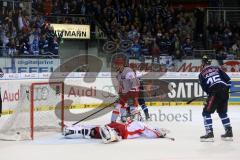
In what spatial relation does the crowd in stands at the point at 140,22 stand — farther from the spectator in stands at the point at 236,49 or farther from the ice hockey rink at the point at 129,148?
the ice hockey rink at the point at 129,148

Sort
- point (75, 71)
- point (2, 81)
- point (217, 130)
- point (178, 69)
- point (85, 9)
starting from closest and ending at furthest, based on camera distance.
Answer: point (217, 130), point (2, 81), point (75, 71), point (178, 69), point (85, 9)

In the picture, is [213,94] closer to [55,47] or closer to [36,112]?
[36,112]

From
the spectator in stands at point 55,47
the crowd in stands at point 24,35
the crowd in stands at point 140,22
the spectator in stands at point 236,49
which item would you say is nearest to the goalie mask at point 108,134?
the crowd in stands at point 24,35

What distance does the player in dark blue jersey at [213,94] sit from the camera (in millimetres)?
10430

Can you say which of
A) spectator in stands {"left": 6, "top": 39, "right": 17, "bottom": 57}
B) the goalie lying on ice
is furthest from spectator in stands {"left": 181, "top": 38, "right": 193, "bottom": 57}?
the goalie lying on ice

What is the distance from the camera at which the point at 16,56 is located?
57.2 feet

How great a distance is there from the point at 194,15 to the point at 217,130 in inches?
572

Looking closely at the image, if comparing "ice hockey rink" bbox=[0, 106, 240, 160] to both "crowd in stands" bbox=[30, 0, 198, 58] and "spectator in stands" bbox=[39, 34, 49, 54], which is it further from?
"crowd in stands" bbox=[30, 0, 198, 58]

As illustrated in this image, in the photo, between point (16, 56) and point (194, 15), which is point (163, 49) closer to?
point (194, 15)

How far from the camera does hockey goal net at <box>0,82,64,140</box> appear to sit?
35.1 ft

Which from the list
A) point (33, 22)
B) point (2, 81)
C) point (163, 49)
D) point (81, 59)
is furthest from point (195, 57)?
point (2, 81)

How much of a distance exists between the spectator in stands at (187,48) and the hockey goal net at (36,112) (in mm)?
10159

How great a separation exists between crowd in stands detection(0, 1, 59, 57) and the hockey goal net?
18.2ft

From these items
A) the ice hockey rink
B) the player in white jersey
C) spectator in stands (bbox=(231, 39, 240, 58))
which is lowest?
the ice hockey rink
